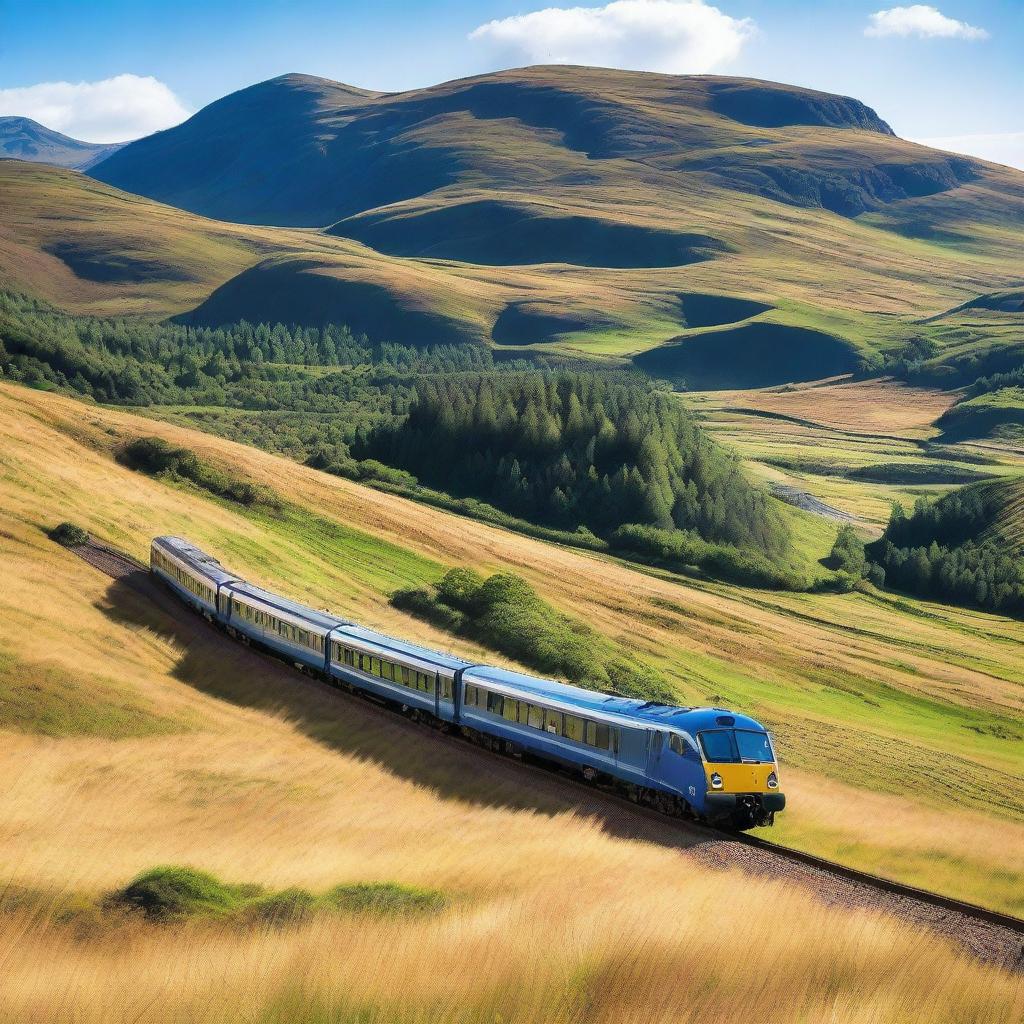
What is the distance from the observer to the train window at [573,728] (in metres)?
34.3

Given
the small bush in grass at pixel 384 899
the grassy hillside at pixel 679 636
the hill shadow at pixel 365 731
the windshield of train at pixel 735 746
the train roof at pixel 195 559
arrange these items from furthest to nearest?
1. the train roof at pixel 195 559
2. the grassy hillside at pixel 679 636
3. the hill shadow at pixel 365 731
4. the windshield of train at pixel 735 746
5. the small bush in grass at pixel 384 899

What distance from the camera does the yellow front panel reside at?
30562 mm

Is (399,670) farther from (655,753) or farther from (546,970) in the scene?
(546,970)

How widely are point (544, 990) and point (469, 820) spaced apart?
1048 centimetres

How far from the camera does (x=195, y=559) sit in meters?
57.1

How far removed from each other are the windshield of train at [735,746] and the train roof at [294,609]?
19490 mm

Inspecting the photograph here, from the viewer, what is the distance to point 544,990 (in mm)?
22969

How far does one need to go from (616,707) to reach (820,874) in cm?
781

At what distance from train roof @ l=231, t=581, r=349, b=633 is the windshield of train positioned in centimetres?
1949

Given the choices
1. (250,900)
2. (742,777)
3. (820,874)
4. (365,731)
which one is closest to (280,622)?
(365,731)

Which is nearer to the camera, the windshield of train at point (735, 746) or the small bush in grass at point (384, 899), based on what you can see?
the small bush in grass at point (384, 899)

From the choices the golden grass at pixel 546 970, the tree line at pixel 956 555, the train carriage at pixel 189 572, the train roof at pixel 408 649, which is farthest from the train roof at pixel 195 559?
the tree line at pixel 956 555

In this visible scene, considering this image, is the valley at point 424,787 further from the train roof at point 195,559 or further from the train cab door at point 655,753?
the train roof at point 195,559

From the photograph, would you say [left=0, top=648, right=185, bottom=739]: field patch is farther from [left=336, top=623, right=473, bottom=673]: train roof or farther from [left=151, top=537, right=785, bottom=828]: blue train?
[left=336, top=623, right=473, bottom=673]: train roof
